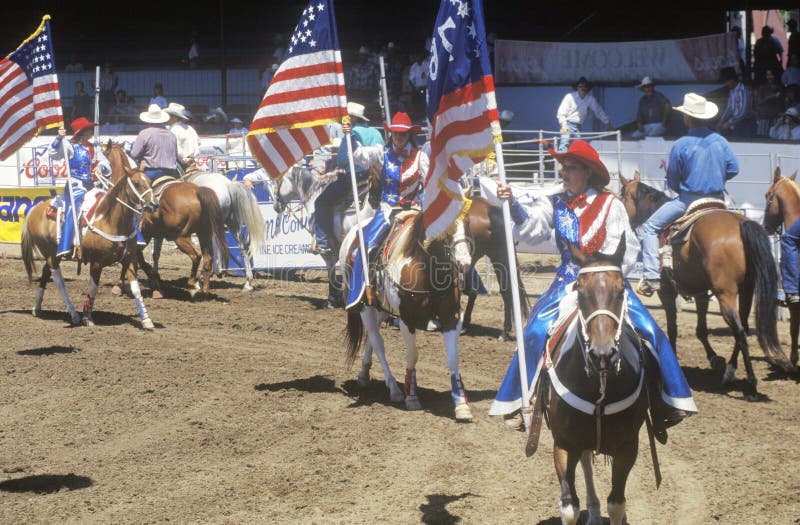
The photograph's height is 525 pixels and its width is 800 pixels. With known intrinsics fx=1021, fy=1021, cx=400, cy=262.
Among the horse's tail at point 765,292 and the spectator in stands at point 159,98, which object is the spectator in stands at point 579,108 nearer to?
the spectator in stands at point 159,98

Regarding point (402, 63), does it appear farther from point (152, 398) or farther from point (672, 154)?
point (152, 398)

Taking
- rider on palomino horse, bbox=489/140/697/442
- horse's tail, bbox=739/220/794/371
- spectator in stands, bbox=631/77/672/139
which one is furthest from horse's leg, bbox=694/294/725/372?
spectator in stands, bbox=631/77/672/139

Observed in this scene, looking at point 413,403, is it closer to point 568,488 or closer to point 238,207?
point 568,488

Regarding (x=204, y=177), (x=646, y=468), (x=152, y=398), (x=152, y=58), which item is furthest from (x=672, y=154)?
(x=152, y=58)

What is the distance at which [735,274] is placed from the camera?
995cm

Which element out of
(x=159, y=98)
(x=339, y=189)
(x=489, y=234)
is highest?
(x=159, y=98)

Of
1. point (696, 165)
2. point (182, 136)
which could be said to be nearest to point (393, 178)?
point (696, 165)

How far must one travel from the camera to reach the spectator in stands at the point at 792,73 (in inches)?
825

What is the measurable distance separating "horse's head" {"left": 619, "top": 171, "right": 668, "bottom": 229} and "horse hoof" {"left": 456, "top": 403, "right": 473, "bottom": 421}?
410 centimetres

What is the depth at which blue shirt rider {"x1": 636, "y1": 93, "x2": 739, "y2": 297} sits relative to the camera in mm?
10547

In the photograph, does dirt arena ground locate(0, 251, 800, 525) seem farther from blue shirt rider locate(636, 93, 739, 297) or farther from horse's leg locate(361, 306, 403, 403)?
blue shirt rider locate(636, 93, 739, 297)

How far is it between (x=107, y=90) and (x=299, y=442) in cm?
2016

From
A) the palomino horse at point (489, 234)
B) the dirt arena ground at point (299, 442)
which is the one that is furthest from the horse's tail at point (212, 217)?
the palomino horse at point (489, 234)

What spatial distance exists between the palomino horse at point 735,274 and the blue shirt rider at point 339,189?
14.0 ft
